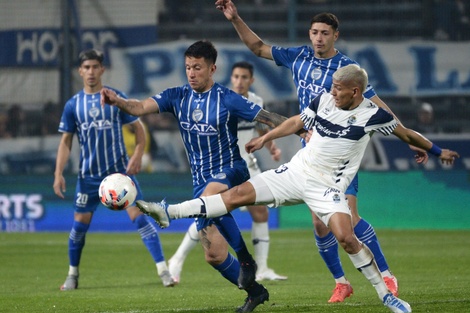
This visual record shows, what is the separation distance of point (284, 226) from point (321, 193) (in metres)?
11.4

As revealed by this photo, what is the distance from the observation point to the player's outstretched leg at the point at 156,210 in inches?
301

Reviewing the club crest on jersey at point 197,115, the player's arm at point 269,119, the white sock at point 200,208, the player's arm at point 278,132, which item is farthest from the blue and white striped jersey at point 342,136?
the club crest on jersey at point 197,115

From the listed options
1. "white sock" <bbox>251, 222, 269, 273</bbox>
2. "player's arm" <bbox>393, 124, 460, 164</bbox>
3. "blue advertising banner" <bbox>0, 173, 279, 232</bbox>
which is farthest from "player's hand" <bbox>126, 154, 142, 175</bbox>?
"blue advertising banner" <bbox>0, 173, 279, 232</bbox>

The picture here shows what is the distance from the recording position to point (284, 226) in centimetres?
1919

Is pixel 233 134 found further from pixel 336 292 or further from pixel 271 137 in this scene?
pixel 336 292

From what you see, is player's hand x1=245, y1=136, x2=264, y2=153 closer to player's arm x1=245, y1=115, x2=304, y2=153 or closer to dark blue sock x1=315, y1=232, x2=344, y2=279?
player's arm x1=245, y1=115, x2=304, y2=153

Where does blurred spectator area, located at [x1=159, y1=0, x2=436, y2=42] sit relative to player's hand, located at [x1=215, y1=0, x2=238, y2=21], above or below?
below

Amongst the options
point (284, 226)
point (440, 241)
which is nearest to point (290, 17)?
point (284, 226)

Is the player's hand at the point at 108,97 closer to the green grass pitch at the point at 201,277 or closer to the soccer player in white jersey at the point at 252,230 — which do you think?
the green grass pitch at the point at 201,277

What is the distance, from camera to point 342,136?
7.91 metres

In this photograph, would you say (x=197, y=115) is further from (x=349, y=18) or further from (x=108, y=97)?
(x=349, y=18)

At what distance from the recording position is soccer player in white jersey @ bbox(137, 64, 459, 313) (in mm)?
7777

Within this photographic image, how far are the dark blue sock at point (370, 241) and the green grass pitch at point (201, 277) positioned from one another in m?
0.33

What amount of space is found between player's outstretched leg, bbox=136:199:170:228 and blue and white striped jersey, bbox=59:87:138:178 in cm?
339
